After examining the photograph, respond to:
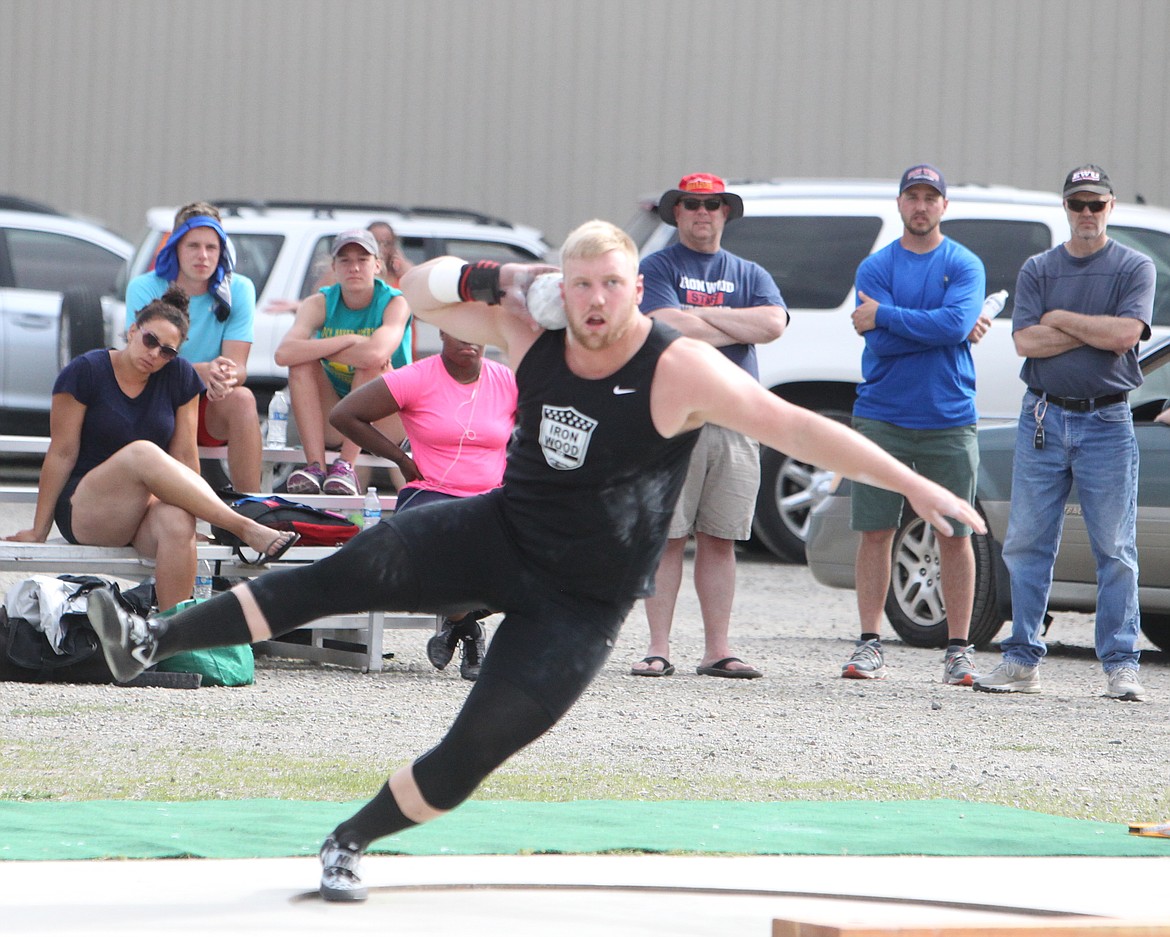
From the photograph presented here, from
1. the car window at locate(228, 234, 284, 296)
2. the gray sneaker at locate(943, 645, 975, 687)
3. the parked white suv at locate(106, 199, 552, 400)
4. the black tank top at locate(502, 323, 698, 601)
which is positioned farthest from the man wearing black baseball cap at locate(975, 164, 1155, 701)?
the car window at locate(228, 234, 284, 296)

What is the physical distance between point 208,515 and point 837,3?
12338 mm

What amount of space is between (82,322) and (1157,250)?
7.39 meters

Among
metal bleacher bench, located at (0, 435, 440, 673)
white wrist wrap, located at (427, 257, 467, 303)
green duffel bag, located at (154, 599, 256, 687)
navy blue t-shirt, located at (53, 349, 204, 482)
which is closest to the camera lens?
white wrist wrap, located at (427, 257, 467, 303)

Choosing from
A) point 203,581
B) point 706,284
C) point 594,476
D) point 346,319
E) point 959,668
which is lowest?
point 959,668

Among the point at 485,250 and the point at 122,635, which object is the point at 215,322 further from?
the point at 485,250

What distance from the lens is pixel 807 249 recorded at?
12172 millimetres

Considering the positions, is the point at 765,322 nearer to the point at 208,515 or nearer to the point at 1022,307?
the point at 1022,307

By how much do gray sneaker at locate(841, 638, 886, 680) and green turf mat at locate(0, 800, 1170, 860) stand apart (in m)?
2.69

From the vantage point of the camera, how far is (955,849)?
5.38 m

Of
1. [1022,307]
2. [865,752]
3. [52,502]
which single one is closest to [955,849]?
[865,752]

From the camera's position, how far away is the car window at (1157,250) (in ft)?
37.3

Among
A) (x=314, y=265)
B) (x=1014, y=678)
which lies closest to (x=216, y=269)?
(x=1014, y=678)

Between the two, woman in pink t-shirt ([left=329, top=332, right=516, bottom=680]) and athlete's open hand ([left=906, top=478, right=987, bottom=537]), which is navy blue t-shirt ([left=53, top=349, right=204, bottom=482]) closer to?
woman in pink t-shirt ([left=329, top=332, right=516, bottom=680])

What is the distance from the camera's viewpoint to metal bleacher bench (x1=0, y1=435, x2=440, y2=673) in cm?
805
